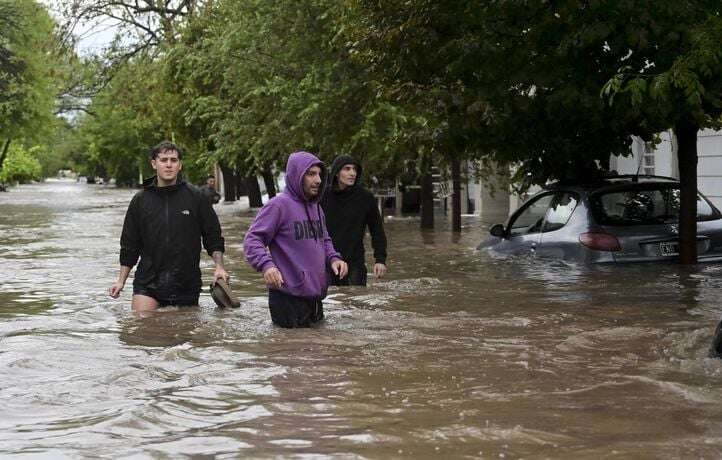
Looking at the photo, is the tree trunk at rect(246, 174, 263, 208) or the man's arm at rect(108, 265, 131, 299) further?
the tree trunk at rect(246, 174, 263, 208)

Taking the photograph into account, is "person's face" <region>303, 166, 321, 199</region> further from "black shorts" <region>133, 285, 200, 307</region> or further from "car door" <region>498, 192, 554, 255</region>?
"car door" <region>498, 192, 554, 255</region>

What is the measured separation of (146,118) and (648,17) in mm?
30541

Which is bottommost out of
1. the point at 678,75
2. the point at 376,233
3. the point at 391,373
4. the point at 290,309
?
the point at 391,373

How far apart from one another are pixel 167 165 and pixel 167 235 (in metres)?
0.58

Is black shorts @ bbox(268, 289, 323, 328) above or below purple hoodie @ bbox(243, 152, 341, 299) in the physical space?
below

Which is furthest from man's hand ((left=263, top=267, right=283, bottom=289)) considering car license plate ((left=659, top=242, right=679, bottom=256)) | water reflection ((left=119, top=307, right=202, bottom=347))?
car license plate ((left=659, top=242, right=679, bottom=256))

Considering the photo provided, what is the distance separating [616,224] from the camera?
42.9ft

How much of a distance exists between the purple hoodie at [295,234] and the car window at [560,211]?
506 cm

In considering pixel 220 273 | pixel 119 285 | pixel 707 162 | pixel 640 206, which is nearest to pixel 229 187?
pixel 707 162

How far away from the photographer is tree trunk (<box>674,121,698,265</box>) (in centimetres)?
1330

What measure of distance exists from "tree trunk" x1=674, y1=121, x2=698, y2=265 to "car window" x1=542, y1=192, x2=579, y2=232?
117 cm

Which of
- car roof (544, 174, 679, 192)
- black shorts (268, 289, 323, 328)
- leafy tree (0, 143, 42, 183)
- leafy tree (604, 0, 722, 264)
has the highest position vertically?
leafy tree (0, 143, 42, 183)

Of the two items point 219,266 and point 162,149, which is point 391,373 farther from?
point 162,149

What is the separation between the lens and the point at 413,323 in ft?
33.7
